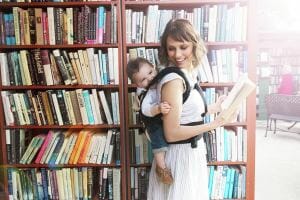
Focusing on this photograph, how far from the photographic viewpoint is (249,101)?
7.35 feet

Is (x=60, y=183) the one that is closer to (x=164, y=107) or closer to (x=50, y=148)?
(x=50, y=148)

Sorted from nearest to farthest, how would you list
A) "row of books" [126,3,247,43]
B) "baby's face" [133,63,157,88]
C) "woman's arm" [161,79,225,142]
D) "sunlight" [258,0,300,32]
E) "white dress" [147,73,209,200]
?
1. "woman's arm" [161,79,225,142]
2. "white dress" [147,73,209,200]
3. "baby's face" [133,63,157,88]
4. "row of books" [126,3,247,43]
5. "sunlight" [258,0,300,32]

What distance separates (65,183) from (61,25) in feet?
3.62

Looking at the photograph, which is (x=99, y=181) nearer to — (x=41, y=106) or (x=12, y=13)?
(x=41, y=106)

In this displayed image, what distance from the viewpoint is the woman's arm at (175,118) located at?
141 cm

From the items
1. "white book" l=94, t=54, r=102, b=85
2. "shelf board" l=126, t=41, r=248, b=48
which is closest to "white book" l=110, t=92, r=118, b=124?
"white book" l=94, t=54, r=102, b=85

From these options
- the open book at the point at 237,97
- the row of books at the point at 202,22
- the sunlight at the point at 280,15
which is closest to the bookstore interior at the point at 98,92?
the row of books at the point at 202,22

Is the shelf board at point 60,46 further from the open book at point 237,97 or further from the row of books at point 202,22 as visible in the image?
the open book at point 237,97

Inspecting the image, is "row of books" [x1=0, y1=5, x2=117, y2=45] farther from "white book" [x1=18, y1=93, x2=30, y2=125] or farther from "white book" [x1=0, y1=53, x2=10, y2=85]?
"white book" [x1=18, y1=93, x2=30, y2=125]

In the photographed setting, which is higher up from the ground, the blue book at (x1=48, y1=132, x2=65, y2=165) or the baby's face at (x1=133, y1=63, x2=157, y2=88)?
the baby's face at (x1=133, y1=63, x2=157, y2=88)

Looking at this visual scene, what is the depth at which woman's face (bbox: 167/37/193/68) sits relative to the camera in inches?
58.9

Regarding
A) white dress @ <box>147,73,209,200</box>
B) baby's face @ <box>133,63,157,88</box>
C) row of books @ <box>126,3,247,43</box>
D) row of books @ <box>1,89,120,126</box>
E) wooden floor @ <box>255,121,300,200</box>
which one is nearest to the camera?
white dress @ <box>147,73,209,200</box>

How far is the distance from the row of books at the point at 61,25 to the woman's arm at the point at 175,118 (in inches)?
36.4

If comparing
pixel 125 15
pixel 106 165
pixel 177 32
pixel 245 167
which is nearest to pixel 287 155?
pixel 245 167
